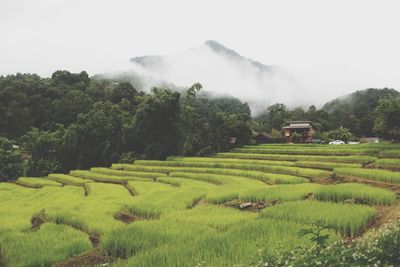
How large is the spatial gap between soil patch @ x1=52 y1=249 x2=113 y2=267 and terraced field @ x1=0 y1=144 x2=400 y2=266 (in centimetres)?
2

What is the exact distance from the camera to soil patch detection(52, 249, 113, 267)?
285 inches

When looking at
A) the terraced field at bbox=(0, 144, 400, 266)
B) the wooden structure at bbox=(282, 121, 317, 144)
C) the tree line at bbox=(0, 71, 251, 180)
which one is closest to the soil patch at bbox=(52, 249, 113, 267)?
the terraced field at bbox=(0, 144, 400, 266)

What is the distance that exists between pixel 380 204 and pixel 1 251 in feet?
33.3

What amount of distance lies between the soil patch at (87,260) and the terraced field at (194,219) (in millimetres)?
18

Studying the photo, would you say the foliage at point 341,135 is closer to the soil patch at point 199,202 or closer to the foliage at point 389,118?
the foliage at point 389,118

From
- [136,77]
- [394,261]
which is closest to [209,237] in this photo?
[394,261]

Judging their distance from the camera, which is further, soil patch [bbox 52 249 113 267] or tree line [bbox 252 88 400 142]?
tree line [bbox 252 88 400 142]

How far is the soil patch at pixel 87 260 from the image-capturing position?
23.8 feet

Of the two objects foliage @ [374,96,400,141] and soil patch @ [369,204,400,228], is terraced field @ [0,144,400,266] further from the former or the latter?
foliage @ [374,96,400,141]

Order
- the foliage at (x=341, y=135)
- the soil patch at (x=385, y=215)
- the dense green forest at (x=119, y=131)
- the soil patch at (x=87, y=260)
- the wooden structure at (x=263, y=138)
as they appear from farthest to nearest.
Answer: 1. the wooden structure at (x=263, y=138)
2. the foliage at (x=341, y=135)
3. the dense green forest at (x=119, y=131)
4. the soil patch at (x=385, y=215)
5. the soil patch at (x=87, y=260)

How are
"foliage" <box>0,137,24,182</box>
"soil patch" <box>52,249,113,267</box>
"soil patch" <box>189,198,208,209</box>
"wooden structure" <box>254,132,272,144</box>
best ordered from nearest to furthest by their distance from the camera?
"soil patch" <box>52,249,113,267</box>
"soil patch" <box>189,198,208,209</box>
"foliage" <box>0,137,24,182</box>
"wooden structure" <box>254,132,272,144</box>

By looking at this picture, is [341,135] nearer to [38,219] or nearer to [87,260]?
[38,219]

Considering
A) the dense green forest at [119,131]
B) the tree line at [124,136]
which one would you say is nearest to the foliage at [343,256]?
the dense green forest at [119,131]

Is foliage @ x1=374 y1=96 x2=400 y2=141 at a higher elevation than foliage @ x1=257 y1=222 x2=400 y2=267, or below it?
higher
